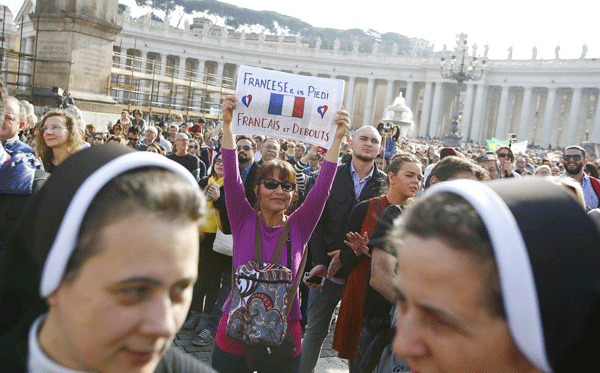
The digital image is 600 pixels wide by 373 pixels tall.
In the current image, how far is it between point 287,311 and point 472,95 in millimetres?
69918

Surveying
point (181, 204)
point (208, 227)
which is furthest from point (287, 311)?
point (208, 227)

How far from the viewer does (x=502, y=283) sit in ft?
3.59

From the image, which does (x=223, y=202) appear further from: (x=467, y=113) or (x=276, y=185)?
(x=467, y=113)

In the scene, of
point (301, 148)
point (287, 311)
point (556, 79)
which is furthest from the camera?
point (556, 79)

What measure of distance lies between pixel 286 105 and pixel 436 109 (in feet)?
226

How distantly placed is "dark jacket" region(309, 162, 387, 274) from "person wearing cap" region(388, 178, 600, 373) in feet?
12.7

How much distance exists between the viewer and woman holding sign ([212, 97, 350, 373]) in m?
3.29

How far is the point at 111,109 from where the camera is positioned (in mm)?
12578

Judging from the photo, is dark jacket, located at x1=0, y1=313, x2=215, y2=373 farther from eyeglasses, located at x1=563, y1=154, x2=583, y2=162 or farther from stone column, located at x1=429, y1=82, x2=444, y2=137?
stone column, located at x1=429, y1=82, x2=444, y2=137

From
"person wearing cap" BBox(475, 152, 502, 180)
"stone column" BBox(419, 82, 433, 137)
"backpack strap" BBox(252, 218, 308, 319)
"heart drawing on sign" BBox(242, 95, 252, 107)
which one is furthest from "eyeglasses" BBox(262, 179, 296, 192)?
"stone column" BBox(419, 82, 433, 137)

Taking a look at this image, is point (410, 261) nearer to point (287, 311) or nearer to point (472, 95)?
point (287, 311)

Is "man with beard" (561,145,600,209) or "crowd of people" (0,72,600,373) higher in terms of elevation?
"man with beard" (561,145,600,209)

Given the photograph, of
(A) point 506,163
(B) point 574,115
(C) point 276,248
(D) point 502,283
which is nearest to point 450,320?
(D) point 502,283

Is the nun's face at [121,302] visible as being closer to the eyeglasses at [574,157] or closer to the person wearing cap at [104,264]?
the person wearing cap at [104,264]
